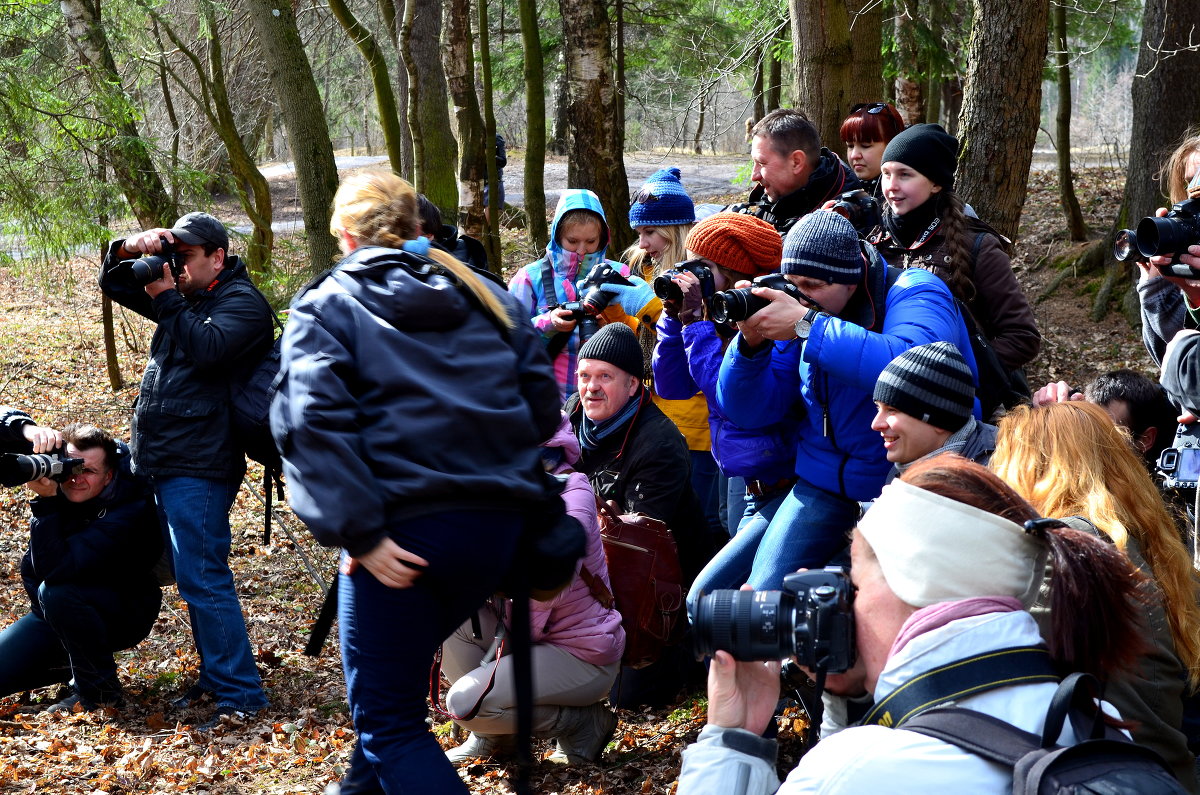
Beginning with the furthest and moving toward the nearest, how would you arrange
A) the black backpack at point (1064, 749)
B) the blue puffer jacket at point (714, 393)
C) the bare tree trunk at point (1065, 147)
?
the bare tree trunk at point (1065, 147) → the blue puffer jacket at point (714, 393) → the black backpack at point (1064, 749)

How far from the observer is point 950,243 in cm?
420

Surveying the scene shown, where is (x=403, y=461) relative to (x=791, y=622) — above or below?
above

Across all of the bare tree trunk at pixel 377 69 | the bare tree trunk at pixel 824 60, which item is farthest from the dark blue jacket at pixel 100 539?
the bare tree trunk at pixel 377 69

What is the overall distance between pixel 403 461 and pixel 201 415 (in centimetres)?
229

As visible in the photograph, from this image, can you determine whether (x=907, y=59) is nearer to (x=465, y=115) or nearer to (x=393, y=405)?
(x=465, y=115)

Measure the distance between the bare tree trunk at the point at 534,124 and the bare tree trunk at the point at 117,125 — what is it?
443cm

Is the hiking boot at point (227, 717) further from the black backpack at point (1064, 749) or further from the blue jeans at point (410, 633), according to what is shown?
the black backpack at point (1064, 749)

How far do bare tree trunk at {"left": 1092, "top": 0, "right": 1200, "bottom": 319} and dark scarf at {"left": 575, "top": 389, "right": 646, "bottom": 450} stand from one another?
6.89 m

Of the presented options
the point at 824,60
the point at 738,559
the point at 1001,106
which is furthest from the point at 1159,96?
the point at 738,559

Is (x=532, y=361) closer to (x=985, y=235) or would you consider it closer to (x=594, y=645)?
(x=594, y=645)

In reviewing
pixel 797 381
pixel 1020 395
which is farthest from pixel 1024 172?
pixel 797 381

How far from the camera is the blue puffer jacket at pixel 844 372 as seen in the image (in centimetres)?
335

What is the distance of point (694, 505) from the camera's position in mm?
4641

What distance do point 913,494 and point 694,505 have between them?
281 centimetres
